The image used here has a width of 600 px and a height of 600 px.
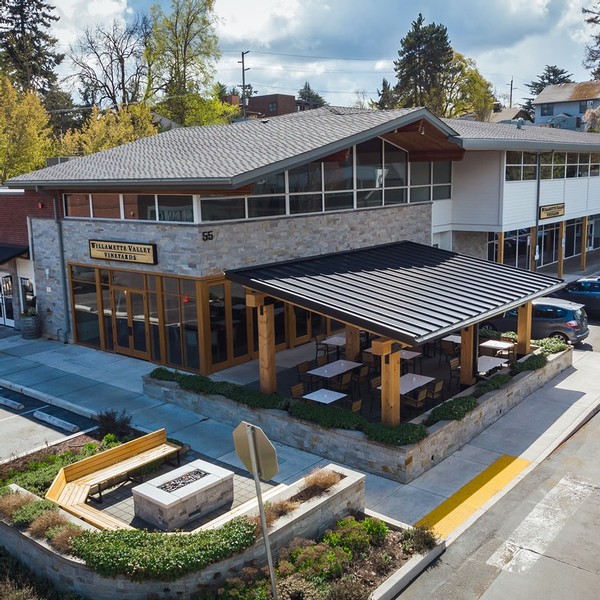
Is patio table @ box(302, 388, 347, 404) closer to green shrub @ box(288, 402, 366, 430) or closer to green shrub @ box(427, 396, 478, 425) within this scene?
green shrub @ box(288, 402, 366, 430)

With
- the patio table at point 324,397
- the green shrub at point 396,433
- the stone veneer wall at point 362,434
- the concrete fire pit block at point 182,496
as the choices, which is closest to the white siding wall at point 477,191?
the stone veneer wall at point 362,434

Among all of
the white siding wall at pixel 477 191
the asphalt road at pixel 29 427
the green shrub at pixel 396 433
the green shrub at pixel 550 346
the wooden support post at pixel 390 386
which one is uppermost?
the white siding wall at pixel 477 191

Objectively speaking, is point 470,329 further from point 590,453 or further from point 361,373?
point 590,453

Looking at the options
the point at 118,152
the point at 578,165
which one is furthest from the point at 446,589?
the point at 578,165

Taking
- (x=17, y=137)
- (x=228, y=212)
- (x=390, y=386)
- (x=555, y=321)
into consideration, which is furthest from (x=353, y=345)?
(x=17, y=137)

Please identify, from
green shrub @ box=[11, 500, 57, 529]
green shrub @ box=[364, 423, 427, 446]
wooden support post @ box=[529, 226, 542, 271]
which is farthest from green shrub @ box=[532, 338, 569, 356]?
green shrub @ box=[11, 500, 57, 529]

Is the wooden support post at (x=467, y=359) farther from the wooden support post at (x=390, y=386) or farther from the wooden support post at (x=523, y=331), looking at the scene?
the wooden support post at (x=390, y=386)

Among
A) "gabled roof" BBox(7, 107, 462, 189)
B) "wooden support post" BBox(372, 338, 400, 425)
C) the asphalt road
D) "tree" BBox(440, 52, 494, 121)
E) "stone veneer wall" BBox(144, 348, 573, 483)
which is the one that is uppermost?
"tree" BBox(440, 52, 494, 121)
